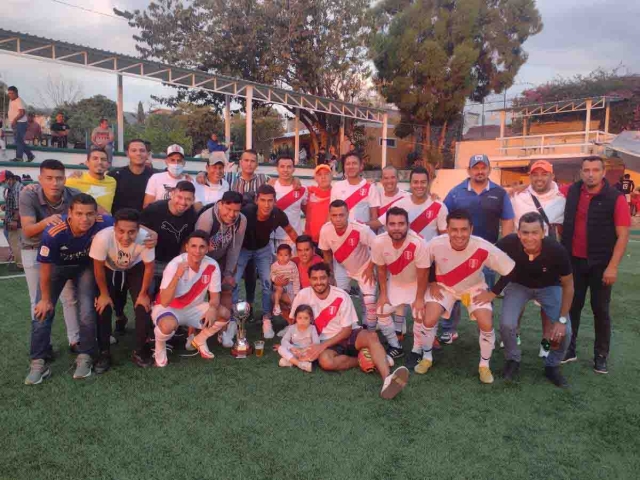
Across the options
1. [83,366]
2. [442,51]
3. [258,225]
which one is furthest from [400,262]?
[442,51]

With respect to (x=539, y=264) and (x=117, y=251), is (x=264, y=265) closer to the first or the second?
(x=117, y=251)

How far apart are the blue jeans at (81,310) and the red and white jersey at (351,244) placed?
2359 mm

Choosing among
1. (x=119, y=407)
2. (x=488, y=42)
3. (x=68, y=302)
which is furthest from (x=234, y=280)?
(x=488, y=42)

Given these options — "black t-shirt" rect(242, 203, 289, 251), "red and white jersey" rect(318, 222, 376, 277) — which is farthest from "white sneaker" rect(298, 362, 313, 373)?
"black t-shirt" rect(242, 203, 289, 251)

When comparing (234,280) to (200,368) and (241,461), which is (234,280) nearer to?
(200,368)

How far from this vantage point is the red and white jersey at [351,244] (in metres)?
5.21

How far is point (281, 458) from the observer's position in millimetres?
2957

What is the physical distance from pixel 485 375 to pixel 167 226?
131 inches

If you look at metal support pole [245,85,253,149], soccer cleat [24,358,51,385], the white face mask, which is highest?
metal support pole [245,85,253,149]

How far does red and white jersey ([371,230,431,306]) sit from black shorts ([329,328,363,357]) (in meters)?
0.55

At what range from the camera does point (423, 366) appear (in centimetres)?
443

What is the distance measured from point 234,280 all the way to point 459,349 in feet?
8.43

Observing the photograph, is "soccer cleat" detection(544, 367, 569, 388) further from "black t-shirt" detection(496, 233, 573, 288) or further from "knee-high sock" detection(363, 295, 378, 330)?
"knee-high sock" detection(363, 295, 378, 330)

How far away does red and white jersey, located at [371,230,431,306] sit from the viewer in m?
4.68
